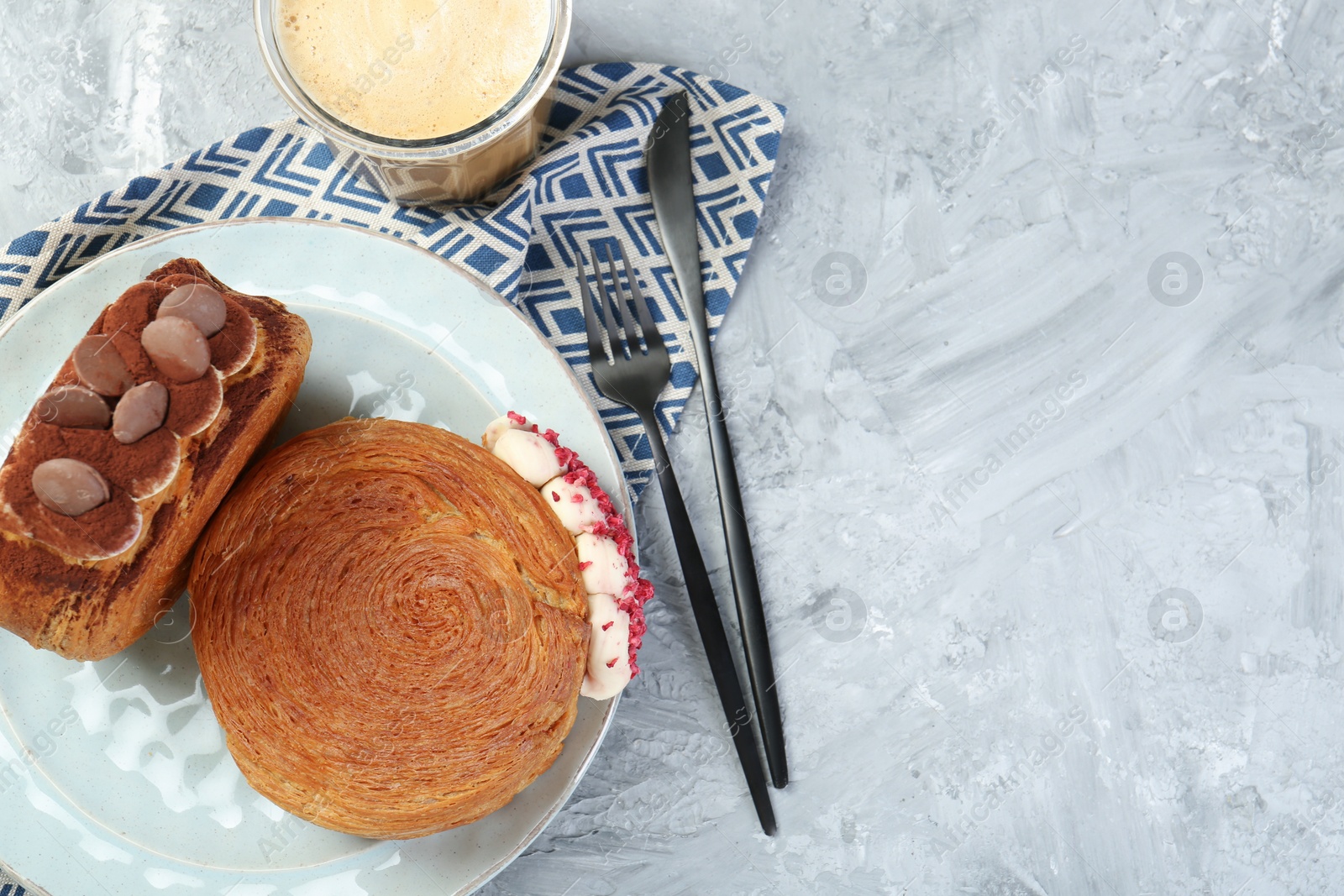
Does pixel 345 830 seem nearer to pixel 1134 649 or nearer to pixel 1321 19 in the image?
pixel 1134 649

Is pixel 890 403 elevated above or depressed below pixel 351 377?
below

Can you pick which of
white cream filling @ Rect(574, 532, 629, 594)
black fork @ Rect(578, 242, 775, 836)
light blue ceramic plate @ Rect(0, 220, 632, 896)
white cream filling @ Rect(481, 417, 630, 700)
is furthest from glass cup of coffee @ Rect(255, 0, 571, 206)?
white cream filling @ Rect(574, 532, 629, 594)

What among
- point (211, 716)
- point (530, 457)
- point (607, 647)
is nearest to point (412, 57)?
point (530, 457)

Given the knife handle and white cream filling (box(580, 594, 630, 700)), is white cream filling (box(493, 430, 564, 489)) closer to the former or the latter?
white cream filling (box(580, 594, 630, 700))

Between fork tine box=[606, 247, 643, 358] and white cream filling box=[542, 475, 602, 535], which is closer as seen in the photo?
white cream filling box=[542, 475, 602, 535]

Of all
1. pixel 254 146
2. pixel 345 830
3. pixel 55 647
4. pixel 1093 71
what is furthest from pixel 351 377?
pixel 1093 71

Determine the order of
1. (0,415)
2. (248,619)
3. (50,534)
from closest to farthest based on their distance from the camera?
(50,534) < (248,619) < (0,415)

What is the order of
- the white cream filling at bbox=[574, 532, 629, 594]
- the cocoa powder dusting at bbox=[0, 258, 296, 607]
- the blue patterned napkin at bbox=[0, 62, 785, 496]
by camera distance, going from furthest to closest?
the blue patterned napkin at bbox=[0, 62, 785, 496]
the white cream filling at bbox=[574, 532, 629, 594]
the cocoa powder dusting at bbox=[0, 258, 296, 607]
